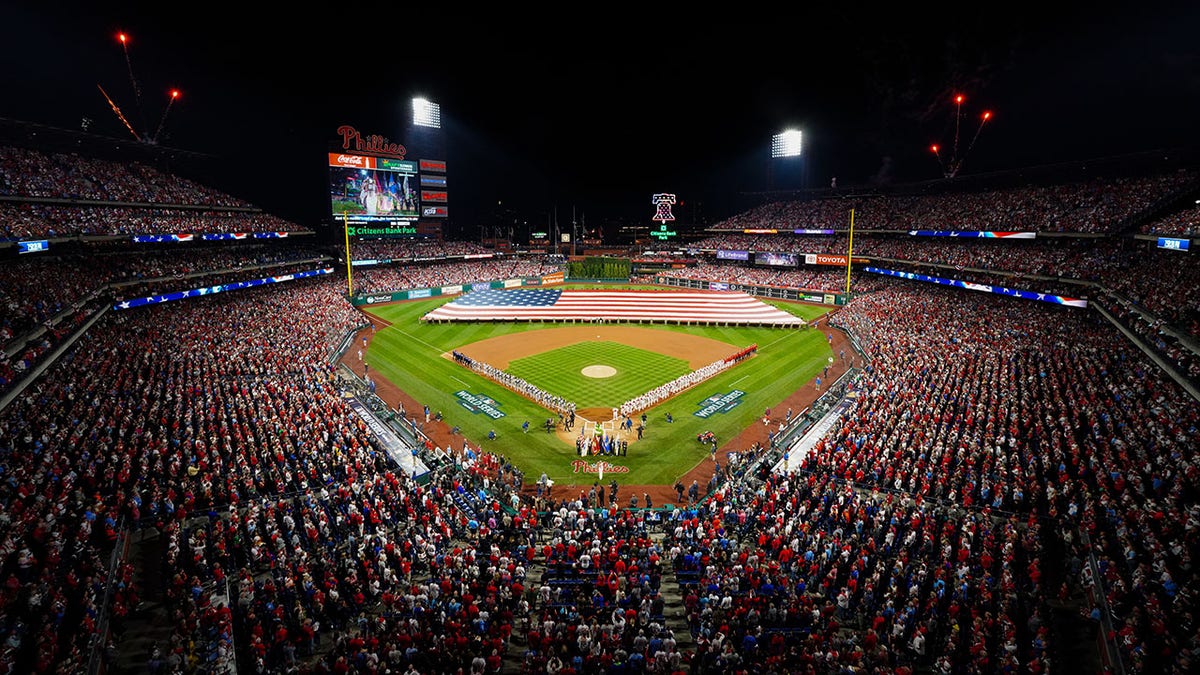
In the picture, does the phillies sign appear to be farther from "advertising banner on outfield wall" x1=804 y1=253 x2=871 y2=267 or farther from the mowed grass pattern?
"advertising banner on outfield wall" x1=804 y1=253 x2=871 y2=267

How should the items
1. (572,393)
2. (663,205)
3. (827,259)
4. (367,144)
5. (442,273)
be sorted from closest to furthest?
1. (572,393)
2. (367,144)
3. (827,259)
4. (442,273)
5. (663,205)

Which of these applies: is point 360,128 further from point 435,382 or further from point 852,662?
point 852,662

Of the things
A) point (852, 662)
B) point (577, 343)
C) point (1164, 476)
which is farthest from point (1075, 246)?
point (852, 662)

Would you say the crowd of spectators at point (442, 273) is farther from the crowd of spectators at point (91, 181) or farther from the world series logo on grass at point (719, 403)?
the world series logo on grass at point (719, 403)

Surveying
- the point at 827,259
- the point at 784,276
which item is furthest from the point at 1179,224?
the point at 784,276

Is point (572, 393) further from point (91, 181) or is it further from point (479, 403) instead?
point (91, 181)

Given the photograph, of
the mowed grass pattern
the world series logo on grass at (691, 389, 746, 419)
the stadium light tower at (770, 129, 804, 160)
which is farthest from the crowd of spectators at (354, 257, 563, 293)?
the world series logo on grass at (691, 389, 746, 419)

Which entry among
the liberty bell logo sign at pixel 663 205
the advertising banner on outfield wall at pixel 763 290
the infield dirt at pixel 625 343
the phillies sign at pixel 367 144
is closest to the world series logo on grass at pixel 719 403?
the infield dirt at pixel 625 343
